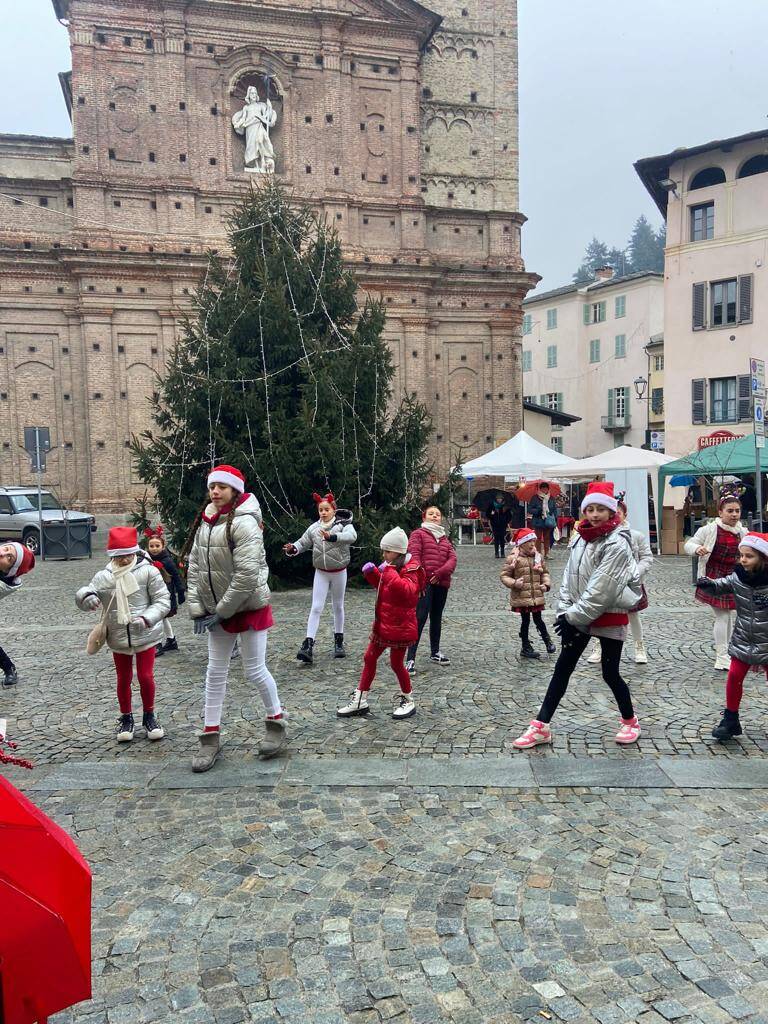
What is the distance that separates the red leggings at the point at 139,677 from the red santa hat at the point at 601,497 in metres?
3.42

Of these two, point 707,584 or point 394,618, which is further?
point 394,618

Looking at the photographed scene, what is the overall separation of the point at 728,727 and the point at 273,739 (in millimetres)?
3186

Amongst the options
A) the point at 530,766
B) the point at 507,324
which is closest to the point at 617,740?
the point at 530,766

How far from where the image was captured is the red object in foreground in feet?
4.71

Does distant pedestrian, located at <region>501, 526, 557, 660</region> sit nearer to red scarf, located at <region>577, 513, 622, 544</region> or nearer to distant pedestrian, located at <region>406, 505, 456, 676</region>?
distant pedestrian, located at <region>406, 505, 456, 676</region>

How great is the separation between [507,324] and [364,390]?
20032 millimetres

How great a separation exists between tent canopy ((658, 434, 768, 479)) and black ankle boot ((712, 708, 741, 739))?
1359cm

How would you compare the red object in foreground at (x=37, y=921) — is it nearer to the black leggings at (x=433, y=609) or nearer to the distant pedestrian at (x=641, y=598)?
the black leggings at (x=433, y=609)

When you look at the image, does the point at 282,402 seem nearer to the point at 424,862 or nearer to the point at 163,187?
the point at 424,862

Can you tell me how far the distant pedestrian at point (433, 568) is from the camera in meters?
7.53

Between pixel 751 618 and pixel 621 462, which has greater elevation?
pixel 621 462

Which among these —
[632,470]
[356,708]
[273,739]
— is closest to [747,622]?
A: [356,708]

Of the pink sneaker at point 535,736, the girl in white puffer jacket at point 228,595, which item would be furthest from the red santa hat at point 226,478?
the pink sneaker at point 535,736

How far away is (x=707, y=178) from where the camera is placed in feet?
85.4
